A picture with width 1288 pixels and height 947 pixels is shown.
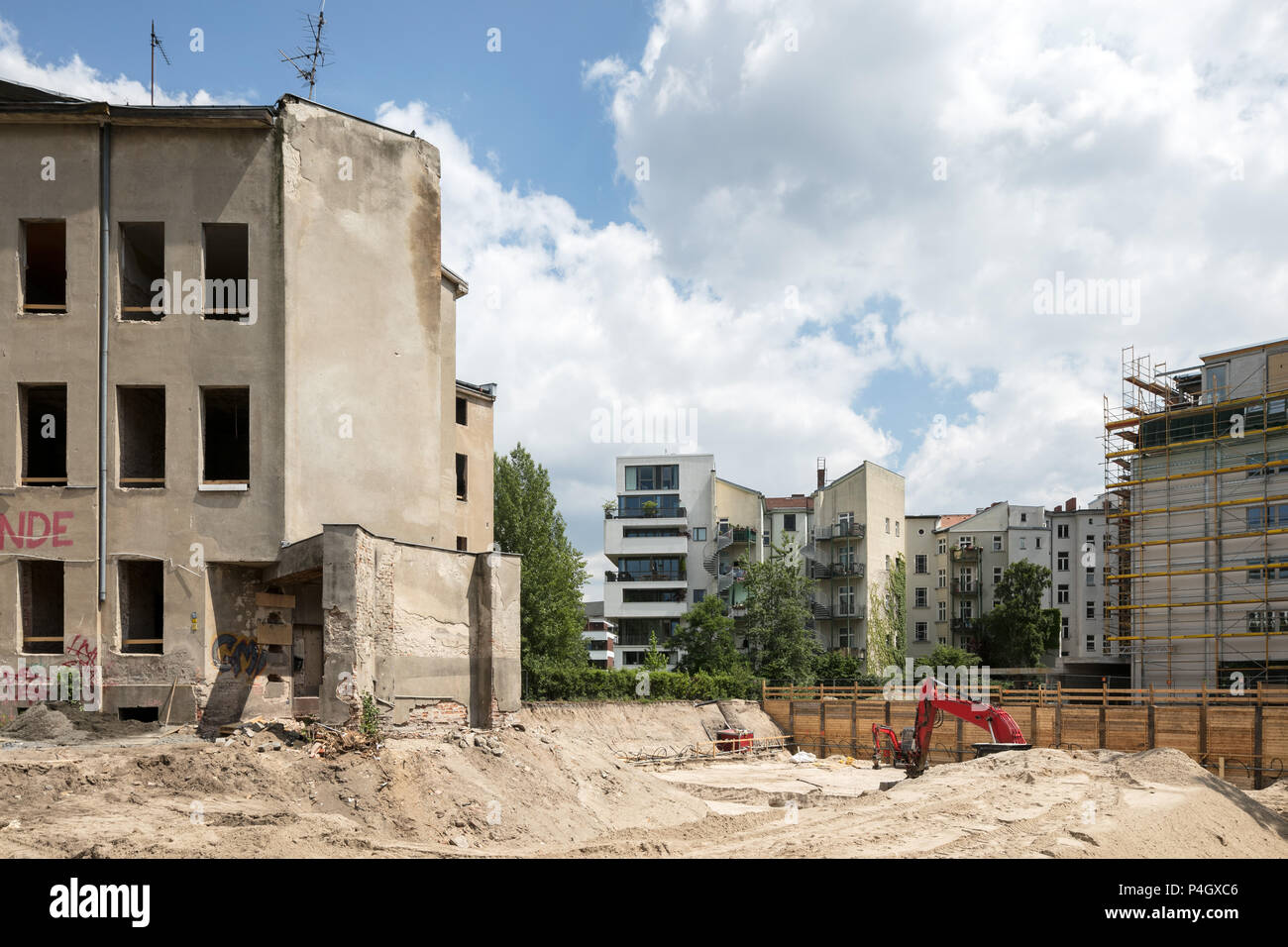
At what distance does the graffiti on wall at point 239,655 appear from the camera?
21906 millimetres

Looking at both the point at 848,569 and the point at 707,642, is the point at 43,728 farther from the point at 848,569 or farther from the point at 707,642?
the point at 848,569

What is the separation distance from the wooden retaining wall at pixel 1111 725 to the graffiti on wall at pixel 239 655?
87.2 ft

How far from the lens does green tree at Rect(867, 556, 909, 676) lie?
236 ft

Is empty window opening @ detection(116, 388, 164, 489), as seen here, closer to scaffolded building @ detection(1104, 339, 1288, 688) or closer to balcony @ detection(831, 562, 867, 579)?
scaffolded building @ detection(1104, 339, 1288, 688)

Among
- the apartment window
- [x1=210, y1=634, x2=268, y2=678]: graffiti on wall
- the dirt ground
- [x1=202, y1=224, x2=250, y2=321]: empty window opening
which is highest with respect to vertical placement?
[x1=202, y1=224, x2=250, y2=321]: empty window opening

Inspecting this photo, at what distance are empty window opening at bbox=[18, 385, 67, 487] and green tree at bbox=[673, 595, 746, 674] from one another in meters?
38.6

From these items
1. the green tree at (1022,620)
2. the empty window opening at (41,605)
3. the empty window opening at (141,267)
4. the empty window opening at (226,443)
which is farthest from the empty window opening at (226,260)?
the green tree at (1022,620)

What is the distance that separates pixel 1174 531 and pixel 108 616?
153ft

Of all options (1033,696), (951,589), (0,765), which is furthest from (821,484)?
(0,765)

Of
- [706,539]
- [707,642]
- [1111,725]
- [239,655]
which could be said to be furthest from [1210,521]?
[239,655]

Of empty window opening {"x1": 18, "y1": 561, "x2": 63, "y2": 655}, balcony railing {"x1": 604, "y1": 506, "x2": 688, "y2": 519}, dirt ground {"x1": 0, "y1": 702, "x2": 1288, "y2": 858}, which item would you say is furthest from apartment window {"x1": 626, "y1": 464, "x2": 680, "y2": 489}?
empty window opening {"x1": 18, "y1": 561, "x2": 63, "y2": 655}

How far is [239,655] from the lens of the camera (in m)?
22.2

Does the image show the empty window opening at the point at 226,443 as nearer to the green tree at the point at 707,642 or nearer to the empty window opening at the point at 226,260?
the empty window opening at the point at 226,260
